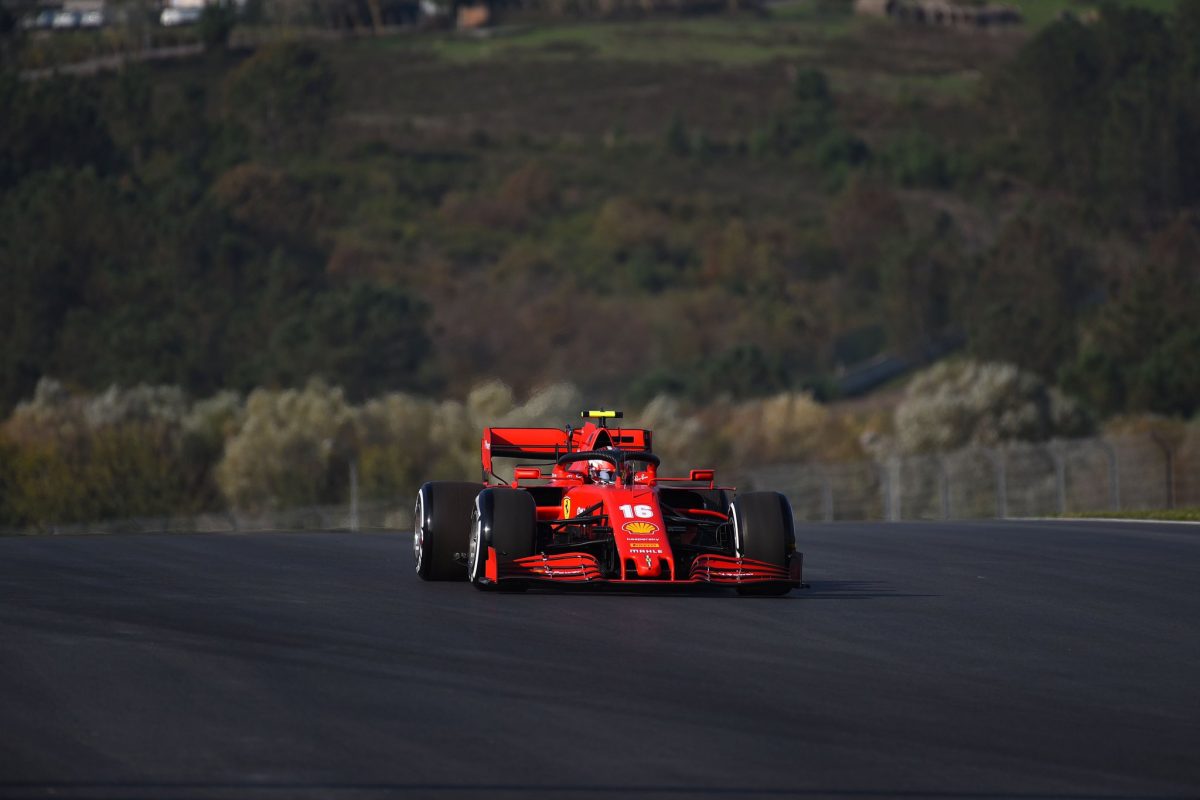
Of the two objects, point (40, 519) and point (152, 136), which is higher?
point (152, 136)

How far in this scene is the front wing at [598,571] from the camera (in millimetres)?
15016

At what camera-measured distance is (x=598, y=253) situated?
112 meters

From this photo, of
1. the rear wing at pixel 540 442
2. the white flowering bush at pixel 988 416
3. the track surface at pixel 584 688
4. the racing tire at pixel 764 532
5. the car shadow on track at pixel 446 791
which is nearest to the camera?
the car shadow on track at pixel 446 791

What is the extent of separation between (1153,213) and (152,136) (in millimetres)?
57989

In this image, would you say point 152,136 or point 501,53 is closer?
point 152,136

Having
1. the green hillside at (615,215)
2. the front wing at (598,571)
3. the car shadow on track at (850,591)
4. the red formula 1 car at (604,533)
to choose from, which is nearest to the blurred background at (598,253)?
the green hillside at (615,215)

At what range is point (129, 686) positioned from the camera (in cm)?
1049

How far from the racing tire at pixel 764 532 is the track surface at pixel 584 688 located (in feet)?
1.09

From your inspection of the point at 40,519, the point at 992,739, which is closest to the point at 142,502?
the point at 40,519

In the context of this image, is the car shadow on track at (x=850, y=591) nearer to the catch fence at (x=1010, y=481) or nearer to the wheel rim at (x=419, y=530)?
the wheel rim at (x=419, y=530)

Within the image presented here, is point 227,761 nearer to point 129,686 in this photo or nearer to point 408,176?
point 129,686

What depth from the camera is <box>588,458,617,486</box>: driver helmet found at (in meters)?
16.3

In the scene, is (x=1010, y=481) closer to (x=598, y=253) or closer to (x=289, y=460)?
(x=289, y=460)

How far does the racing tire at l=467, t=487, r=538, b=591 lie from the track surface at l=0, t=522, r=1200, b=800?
361 mm
